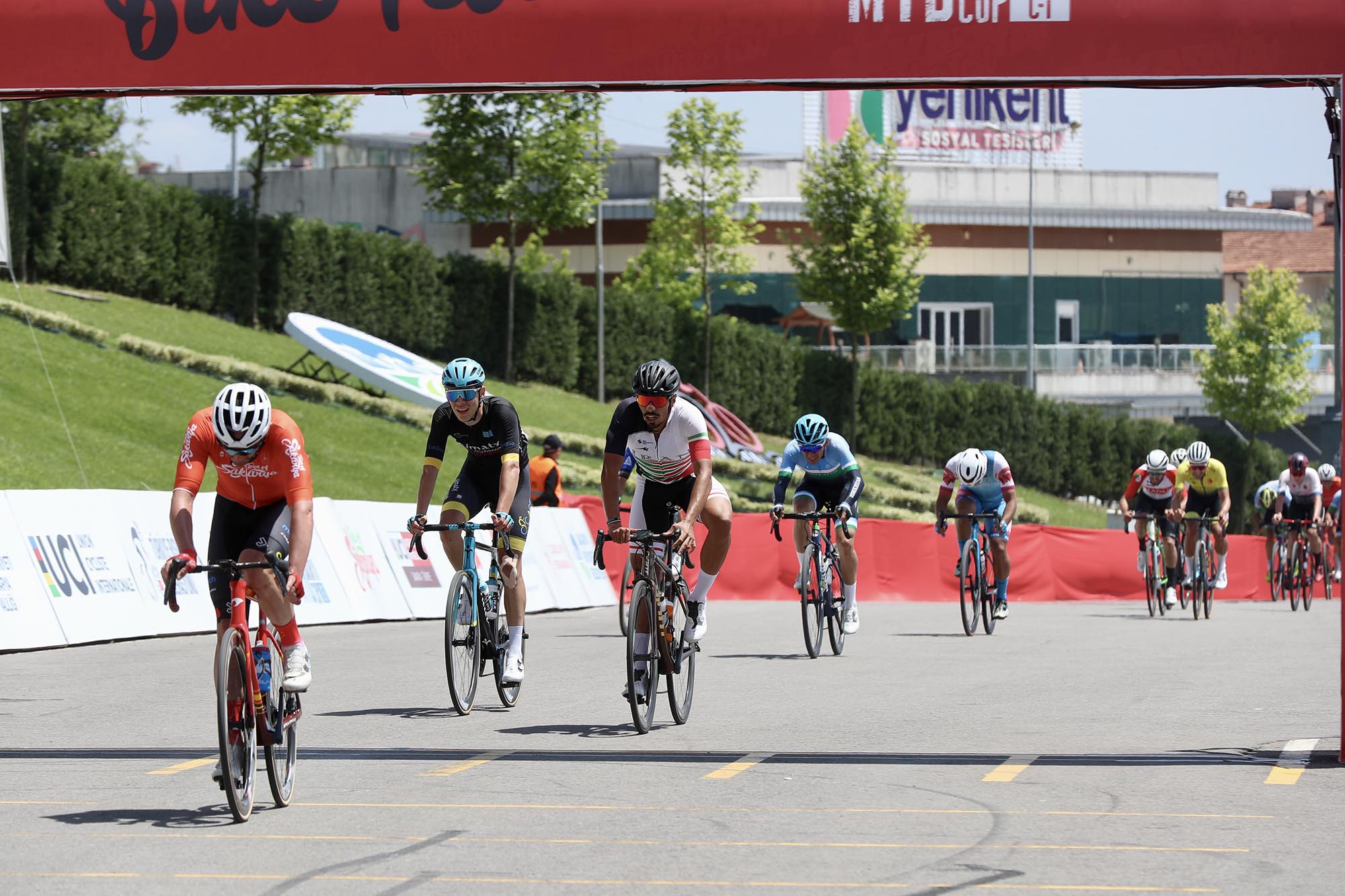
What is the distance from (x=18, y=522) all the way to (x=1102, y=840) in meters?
10.9

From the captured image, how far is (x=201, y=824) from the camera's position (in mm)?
7379

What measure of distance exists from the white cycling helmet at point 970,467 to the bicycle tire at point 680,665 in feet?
26.1

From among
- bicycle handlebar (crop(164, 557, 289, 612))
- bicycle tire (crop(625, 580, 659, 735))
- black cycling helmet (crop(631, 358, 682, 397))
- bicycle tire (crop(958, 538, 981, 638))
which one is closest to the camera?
bicycle handlebar (crop(164, 557, 289, 612))

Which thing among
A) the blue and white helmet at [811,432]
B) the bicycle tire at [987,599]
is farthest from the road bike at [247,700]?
the bicycle tire at [987,599]

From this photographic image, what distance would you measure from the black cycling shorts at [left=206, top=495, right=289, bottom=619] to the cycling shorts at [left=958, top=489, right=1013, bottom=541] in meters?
11.4

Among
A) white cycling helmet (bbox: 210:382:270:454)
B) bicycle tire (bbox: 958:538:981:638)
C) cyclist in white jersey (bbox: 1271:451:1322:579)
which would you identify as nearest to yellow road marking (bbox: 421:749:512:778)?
white cycling helmet (bbox: 210:382:270:454)

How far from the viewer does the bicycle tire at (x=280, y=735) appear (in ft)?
24.7

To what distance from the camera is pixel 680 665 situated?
10.5 m

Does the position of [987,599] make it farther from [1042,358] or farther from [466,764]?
[1042,358]

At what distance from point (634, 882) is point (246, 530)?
106 inches

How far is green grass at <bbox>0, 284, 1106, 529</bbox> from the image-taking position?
2720 cm

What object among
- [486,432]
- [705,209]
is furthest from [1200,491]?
[705,209]

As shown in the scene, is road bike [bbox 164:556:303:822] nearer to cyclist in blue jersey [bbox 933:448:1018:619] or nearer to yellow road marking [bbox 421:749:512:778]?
yellow road marking [bbox 421:749:512:778]

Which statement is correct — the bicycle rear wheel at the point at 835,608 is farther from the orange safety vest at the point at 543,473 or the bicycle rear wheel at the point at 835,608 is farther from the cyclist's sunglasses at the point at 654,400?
the orange safety vest at the point at 543,473
